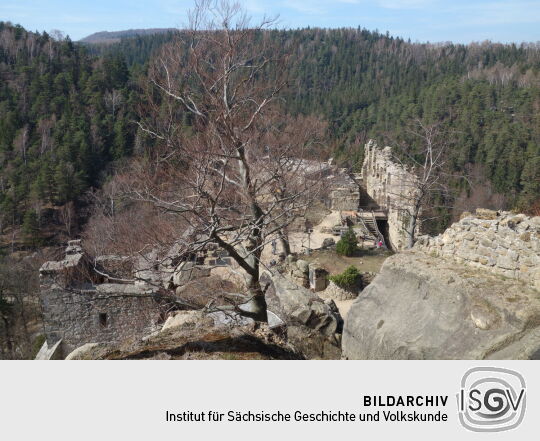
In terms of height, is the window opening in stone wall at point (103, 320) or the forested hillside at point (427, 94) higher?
the forested hillside at point (427, 94)

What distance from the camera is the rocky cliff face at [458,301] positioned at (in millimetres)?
5730

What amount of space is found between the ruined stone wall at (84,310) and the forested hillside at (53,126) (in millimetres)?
22615

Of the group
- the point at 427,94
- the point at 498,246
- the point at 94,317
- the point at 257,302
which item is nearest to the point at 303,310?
the point at 257,302

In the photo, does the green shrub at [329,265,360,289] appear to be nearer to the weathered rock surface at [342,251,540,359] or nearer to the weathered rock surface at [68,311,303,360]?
the weathered rock surface at [342,251,540,359]

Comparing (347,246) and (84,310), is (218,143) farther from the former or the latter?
(347,246)

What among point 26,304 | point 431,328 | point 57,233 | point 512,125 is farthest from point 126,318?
point 512,125

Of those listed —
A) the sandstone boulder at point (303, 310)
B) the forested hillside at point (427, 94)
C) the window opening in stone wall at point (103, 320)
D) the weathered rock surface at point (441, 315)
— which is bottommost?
the window opening in stone wall at point (103, 320)

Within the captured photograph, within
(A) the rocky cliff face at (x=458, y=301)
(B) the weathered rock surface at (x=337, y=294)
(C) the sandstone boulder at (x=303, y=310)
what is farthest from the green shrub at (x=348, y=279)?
(A) the rocky cliff face at (x=458, y=301)

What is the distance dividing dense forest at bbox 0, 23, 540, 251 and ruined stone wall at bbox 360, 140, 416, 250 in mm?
1916

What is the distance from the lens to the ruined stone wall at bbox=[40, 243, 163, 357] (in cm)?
1136

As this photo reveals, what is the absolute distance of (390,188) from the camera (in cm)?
→ 2370

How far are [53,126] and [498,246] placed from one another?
50.7m

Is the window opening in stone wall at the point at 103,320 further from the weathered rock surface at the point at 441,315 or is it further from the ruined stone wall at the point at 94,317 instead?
the weathered rock surface at the point at 441,315

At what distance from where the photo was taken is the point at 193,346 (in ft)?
20.4
